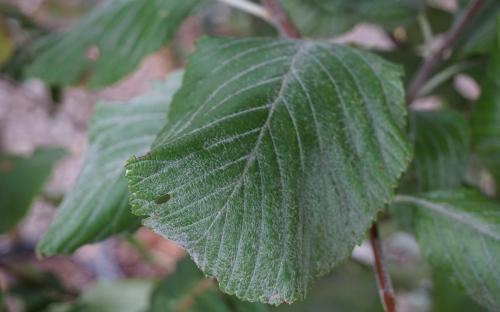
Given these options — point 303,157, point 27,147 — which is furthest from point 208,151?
point 27,147

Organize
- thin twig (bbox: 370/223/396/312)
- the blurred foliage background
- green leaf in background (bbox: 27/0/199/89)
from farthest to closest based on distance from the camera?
the blurred foliage background
green leaf in background (bbox: 27/0/199/89)
thin twig (bbox: 370/223/396/312)

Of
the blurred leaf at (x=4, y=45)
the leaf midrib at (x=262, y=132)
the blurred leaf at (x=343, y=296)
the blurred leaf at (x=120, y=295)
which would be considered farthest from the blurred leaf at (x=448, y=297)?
the blurred leaf at (x=4, y=45)

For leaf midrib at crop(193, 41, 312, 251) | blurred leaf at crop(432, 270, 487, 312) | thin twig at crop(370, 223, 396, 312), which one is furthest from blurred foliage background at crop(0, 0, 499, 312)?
leaf midrib at crop(193, 41, 312, 251)

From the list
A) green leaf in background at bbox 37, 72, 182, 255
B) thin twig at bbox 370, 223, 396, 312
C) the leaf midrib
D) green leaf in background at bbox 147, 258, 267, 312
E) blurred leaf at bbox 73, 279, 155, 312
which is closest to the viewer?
the leaf midrib

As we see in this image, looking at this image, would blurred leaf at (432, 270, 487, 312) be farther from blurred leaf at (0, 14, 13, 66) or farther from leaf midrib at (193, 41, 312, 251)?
blurred leaf at (0, 14, 13, 66)

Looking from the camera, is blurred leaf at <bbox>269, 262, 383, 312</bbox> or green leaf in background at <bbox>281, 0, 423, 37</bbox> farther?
blurred leaf at <bbox>269, 262, 383, 312</bbox>

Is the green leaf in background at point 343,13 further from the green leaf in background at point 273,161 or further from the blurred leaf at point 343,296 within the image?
the blurred leaf at point 343,296

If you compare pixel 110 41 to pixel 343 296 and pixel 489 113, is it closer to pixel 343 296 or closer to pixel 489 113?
pixel 489 113
